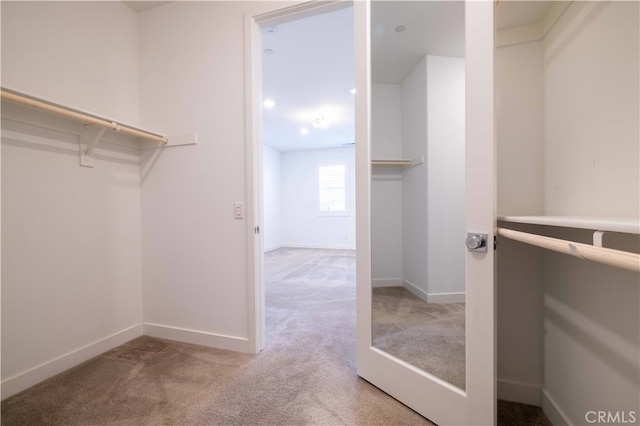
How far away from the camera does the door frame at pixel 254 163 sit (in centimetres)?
178

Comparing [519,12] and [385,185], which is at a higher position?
[519,12]

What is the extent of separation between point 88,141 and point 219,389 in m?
1.84

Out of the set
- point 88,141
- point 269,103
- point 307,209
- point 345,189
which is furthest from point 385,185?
point 307,209

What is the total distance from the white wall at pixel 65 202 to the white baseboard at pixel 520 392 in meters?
2.57

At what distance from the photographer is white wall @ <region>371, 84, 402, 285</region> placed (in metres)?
1.51

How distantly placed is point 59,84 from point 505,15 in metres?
2.60

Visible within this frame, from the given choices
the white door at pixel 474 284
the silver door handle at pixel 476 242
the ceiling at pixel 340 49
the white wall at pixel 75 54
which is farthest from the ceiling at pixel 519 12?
the white wall at pixel 75 54

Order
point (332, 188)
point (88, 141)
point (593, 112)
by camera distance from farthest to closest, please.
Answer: point (332, 188)
point (88, 141)
point (593, 112)

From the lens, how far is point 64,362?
1.62 m

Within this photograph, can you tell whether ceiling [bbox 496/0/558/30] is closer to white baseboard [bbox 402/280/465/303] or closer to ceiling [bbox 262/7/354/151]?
ceiling [bbox 262/7/354/151]

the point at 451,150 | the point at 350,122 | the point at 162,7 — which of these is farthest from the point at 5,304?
the point at 350,122

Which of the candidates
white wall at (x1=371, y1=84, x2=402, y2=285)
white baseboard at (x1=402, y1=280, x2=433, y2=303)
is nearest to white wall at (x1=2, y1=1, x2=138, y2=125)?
white wall at (x1=371, y1=84, x2=402, y2=285)

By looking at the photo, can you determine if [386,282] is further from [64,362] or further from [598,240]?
[64,362]

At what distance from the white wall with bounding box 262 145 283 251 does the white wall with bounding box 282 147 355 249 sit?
174 millimetres
